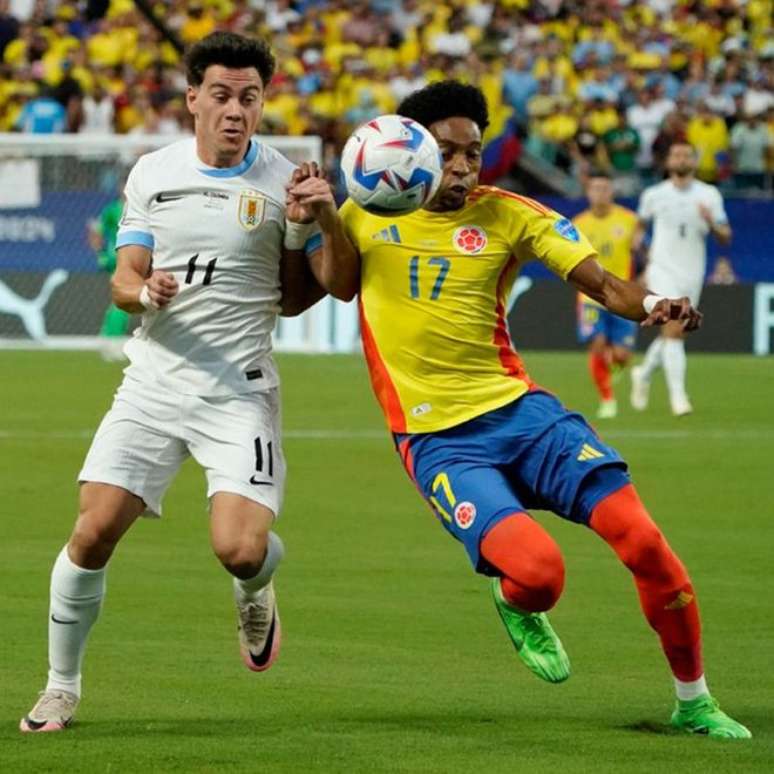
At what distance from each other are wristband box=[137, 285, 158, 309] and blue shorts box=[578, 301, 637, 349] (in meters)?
12.9

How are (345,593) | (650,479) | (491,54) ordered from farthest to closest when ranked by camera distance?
(491,54), (650,479), (345,593)

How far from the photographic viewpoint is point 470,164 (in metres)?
7.20

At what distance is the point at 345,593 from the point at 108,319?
16627 millimetres

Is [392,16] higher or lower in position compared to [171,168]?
lower

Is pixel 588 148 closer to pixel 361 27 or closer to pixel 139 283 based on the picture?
pixel 361 27

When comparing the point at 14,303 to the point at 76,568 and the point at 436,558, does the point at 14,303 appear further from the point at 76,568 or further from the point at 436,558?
the point at 76,568

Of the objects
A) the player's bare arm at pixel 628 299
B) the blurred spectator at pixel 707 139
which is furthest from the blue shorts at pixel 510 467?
the blurred spectator at pixel 707 139

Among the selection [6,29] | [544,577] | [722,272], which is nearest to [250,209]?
[544,577]

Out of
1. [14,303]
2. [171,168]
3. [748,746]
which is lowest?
[14,303]

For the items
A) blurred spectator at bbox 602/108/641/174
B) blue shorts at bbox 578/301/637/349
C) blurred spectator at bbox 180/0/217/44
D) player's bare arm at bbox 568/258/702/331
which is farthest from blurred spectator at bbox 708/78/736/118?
player's bare arm at bbox 568/258/702/331

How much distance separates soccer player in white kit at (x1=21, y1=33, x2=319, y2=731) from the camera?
22.5 feet

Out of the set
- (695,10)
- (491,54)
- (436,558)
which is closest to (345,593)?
(436,558)

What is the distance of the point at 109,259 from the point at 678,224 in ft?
24.5

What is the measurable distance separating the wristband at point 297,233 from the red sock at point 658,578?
4.56 ft
